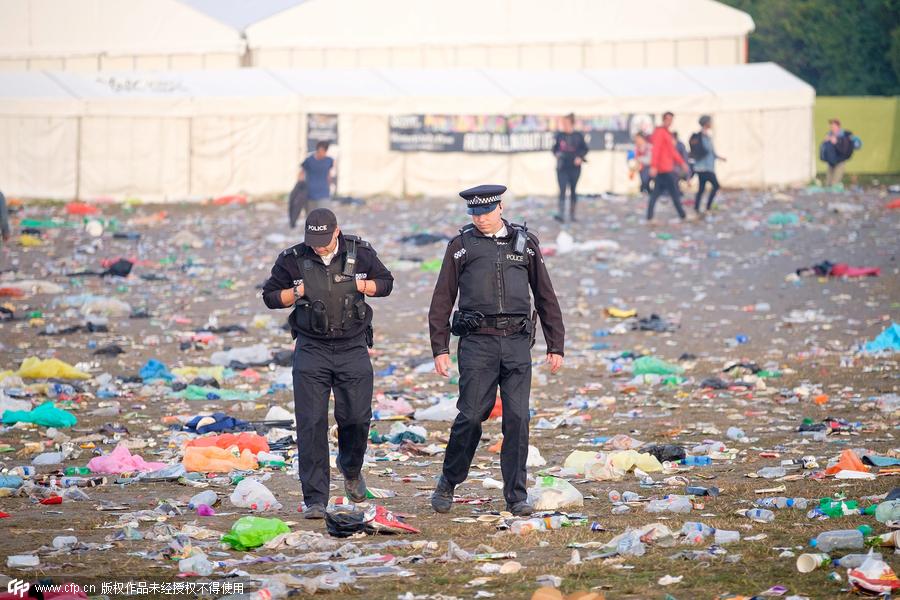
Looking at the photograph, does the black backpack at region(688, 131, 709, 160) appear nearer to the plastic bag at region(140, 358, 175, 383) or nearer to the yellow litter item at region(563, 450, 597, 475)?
the plastic bag at region(140, 358, 175, 383)

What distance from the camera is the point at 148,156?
29500mm

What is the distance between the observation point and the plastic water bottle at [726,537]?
21.5 ft

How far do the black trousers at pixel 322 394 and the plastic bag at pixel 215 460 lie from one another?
1.47 m

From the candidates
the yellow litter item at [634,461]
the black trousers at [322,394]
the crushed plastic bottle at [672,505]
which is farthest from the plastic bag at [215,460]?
the crushed plastic bottle at [672,505]

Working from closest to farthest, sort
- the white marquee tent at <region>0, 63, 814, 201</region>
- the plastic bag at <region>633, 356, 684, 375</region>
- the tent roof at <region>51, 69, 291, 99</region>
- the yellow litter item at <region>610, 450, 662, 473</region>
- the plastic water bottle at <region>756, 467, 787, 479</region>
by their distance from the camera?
the plastic water bottle at <region>756, 467, 787, 479</region>, the yellow litter item at <region>610, 450, 662, 473</region>, the plastic bag at <region>633, 356, 684, 375</region>, the white marquee tent at <region>0, 63, 814, 201</region>, the tent roof at <region>51, 69, 291, 99</region>

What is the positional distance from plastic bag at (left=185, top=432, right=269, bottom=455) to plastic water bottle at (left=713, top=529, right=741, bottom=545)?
374cm

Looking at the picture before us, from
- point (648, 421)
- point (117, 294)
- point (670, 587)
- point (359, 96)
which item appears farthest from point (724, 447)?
point (359, 96)

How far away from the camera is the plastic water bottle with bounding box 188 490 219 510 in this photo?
7.73m

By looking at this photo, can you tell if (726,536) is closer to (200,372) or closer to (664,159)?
(200,372)

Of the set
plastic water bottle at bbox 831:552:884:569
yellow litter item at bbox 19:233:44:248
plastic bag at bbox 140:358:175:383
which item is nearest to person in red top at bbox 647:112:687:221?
yellow litter item at bbox 19:233:44:248

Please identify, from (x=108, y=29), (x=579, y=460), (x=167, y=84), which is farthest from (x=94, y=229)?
(x=579, y=460)

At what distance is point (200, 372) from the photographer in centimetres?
1305

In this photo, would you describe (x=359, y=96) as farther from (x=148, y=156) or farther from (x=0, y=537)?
(x=0, y=537)

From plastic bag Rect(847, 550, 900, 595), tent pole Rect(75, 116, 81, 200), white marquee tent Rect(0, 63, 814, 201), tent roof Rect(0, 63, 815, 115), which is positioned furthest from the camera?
tent roof Rect(0, 63, 815, 115)
